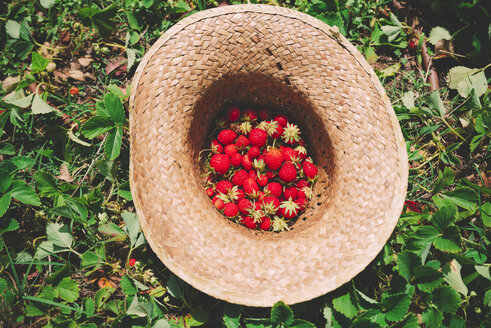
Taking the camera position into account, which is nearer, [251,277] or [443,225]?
[251,277]

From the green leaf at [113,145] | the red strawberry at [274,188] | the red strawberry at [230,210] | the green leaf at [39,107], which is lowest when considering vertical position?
the red strawberry at [230,210]

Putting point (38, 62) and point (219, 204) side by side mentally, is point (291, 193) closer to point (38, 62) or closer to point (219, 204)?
point (219, 204)

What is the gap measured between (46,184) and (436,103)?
1.90m

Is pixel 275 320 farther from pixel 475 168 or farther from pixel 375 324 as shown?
pixel 475 168

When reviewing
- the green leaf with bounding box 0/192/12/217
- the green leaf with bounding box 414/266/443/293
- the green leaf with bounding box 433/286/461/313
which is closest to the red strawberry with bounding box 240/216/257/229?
the green leaf with bounding box 414/266/443/293

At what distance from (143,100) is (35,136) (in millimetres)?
740

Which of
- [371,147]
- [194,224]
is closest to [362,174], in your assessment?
[371,147]

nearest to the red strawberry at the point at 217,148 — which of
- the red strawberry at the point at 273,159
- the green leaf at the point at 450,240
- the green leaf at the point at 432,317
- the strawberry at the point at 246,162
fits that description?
the strawberry at the point at 246,162

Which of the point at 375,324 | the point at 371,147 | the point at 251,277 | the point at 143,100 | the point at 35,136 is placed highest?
the point at 143,100

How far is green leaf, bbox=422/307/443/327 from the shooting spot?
1.37m

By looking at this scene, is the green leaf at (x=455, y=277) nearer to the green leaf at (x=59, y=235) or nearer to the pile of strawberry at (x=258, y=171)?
the pile of strawberry at (x=258, y=171)

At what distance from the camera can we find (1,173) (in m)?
1.37

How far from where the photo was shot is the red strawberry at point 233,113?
157 centimetres

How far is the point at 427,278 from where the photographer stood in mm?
1373
